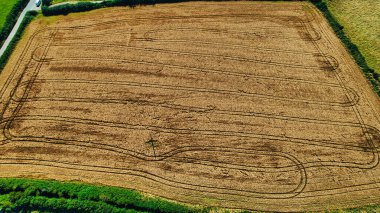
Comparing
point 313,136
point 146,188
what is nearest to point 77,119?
point 146,188

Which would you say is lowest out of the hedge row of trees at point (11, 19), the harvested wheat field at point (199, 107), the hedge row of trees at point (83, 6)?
the harvested wheat field at point (199, 107)

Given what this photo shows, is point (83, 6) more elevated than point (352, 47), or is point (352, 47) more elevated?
point (83, 6)

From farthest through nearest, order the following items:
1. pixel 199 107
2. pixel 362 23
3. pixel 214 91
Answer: pixel 362 23
pixel 214 91
pixel 199 107

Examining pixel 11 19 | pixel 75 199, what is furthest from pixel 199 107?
pixel 11 19

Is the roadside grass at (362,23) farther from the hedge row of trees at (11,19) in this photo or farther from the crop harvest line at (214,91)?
the hedge row of trees at (11,19)

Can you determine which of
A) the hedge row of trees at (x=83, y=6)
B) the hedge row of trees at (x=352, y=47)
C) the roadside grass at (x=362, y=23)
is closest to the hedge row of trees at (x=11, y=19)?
the hedge row of trees at (x=83, y=6)

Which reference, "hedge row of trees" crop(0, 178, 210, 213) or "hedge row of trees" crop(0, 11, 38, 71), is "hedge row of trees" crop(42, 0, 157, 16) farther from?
"hedge row of trees" crop(0, 178, 210, 213)

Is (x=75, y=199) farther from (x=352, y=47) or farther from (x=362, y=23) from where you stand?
(x=362, y=23)
